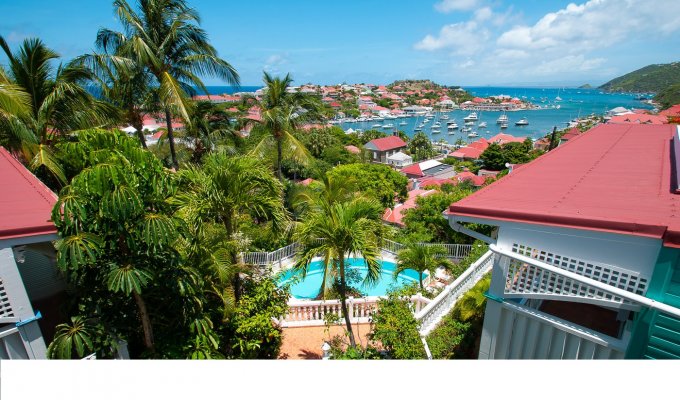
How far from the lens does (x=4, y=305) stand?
4039 millimetres

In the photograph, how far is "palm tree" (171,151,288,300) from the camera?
5.70 meters

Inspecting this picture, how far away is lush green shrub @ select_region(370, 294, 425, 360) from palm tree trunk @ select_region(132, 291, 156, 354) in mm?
3530

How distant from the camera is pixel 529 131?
10469 cm

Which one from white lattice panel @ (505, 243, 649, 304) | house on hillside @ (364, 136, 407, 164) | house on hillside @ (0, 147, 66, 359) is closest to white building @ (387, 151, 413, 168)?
house on hillside @ (364, 136, 407, 164)

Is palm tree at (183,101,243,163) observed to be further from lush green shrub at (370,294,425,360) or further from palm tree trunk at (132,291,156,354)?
lush green shrub at (370,294,425,360)

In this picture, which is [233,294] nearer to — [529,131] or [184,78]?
[184,78]

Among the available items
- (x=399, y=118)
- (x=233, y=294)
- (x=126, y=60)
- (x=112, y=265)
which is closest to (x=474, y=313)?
(x=233, y=294)

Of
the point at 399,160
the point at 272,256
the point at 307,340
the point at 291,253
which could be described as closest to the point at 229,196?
the point at 307,340

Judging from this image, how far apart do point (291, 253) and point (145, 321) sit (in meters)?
11.4

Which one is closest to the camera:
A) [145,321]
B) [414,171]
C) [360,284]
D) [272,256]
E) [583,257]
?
[583,257]

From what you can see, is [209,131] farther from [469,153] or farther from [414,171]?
[469,153]

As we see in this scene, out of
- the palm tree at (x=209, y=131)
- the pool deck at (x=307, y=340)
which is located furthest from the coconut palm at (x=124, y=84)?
the pool deck at (x=307, y=340)
